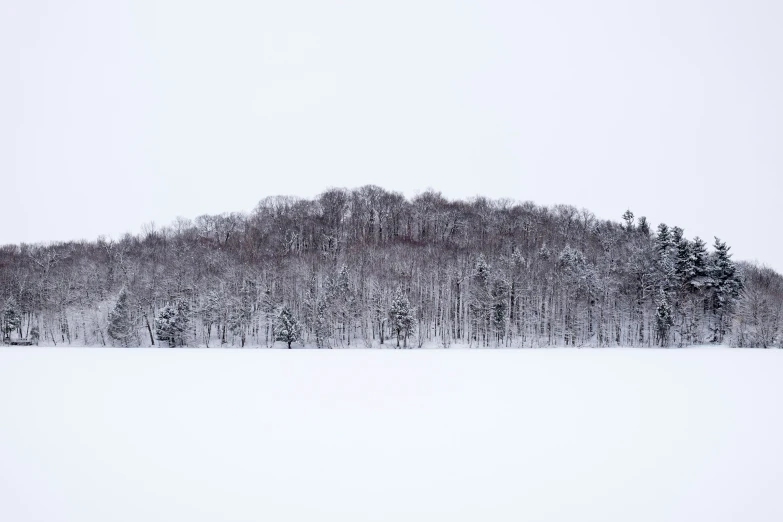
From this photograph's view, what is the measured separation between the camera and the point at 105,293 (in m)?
69.1

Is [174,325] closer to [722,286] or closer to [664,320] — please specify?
[664,320]

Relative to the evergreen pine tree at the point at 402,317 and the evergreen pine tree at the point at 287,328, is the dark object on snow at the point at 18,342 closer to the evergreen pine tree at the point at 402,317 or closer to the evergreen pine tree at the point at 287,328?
the evergreen pine tree at the point at 287,328

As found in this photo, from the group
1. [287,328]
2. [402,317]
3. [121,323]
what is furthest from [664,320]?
[121,323]

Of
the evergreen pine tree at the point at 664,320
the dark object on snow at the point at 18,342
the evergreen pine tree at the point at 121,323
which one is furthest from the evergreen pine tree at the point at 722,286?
the dark object on snow at the point at 18,342
